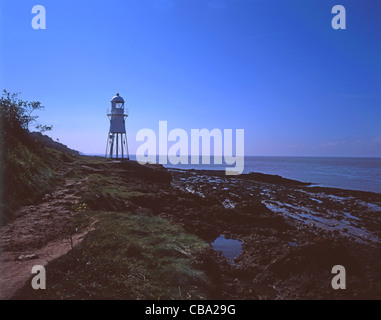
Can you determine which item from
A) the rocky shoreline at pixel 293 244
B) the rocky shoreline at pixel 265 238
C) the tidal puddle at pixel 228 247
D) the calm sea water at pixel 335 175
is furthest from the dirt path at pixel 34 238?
the calm sea water at pixel 335 175

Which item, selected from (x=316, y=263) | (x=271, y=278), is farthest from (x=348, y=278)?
(x=271, y=278)

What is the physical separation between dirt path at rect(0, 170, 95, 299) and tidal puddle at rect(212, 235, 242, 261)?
303 inches

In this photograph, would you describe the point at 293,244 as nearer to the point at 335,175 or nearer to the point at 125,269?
the point at 125,269

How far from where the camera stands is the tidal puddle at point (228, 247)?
46.0 feet

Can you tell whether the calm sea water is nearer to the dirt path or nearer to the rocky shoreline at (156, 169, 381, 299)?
the rocky shoreline at (156, 169, 381, 299)

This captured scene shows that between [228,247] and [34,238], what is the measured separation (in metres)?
10.6

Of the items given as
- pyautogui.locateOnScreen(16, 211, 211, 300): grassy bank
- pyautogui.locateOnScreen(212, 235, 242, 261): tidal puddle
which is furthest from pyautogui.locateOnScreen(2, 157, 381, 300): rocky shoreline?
pyautogui.locateOnScreen(16, 211, 211, 300): grassy bank

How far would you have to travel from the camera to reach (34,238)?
9992 mm

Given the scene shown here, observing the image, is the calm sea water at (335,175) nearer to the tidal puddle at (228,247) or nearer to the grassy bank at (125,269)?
the tidal puddle at (228,247)

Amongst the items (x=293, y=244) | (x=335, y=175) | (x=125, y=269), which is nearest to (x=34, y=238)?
(x=125, y=269)

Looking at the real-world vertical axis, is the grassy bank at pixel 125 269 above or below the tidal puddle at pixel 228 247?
above

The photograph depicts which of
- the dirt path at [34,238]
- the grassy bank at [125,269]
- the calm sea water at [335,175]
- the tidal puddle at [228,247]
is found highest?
the dirt path at [34,238]

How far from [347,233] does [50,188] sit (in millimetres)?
23406

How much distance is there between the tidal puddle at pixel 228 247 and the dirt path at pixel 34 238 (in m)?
7.69
